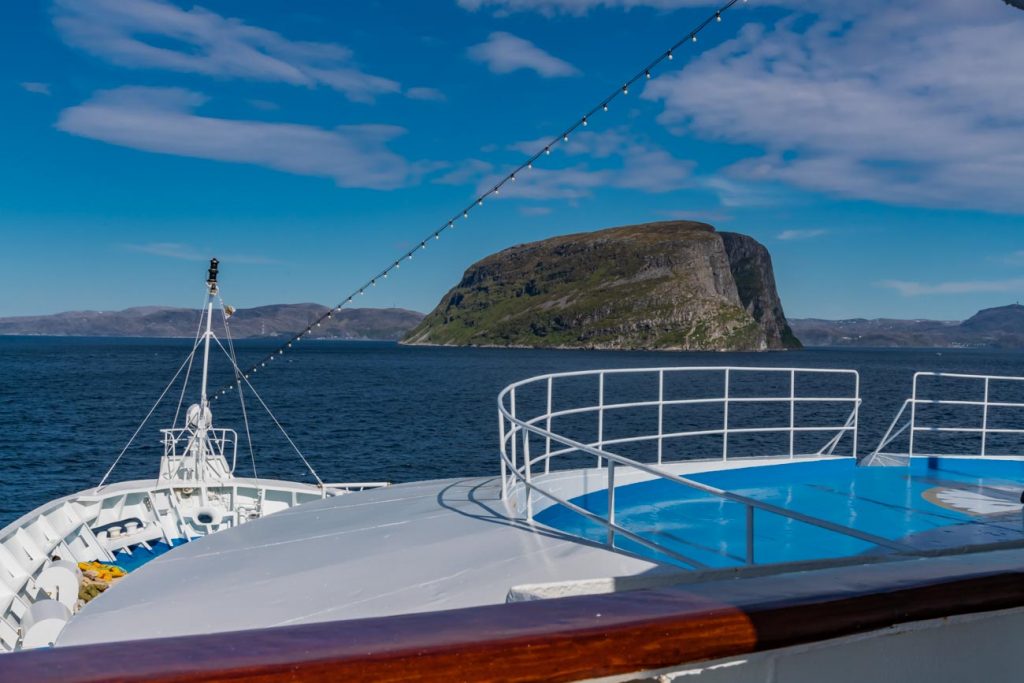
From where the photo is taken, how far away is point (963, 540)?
577cm

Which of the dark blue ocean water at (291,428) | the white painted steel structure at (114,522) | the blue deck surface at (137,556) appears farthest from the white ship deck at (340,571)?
the dark blue ocean water at (291,428)

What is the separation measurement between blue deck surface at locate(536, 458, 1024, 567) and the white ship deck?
0.93 meters

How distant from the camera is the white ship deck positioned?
16.5 ft

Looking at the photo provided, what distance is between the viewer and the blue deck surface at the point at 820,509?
20.7 ft

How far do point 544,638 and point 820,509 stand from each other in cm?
745

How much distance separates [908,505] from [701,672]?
763 centimetres

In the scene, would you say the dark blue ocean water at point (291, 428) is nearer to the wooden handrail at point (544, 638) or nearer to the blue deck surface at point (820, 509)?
the blue deck surface at point (820, 509)

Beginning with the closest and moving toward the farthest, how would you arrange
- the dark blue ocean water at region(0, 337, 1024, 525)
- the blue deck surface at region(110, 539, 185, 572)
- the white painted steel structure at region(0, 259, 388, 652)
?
the white painted steel structure at region(0, 259, 388, 652)
the blue deck surface at region(110, 539, 185, 572)
the dark blue ocean water at region(0, 337, 1024, 525)

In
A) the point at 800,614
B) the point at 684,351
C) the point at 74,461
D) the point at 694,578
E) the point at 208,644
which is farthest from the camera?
the point at 684,351

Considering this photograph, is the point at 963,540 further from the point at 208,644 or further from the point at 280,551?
the point at 208,644

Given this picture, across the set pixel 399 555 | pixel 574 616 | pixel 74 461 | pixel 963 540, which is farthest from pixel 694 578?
pixel 74 461

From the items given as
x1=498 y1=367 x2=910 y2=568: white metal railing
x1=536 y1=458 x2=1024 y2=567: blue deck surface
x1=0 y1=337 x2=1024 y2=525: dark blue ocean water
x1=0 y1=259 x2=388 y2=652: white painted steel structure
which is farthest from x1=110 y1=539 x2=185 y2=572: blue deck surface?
x1=536 y1=458 x2=1024 y2=567: blue deck surface

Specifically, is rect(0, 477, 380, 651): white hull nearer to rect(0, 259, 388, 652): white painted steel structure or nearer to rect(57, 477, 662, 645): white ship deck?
rect(0, 259, 388, 652): white painted steel structure

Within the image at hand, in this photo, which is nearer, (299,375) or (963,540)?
(963,540)
